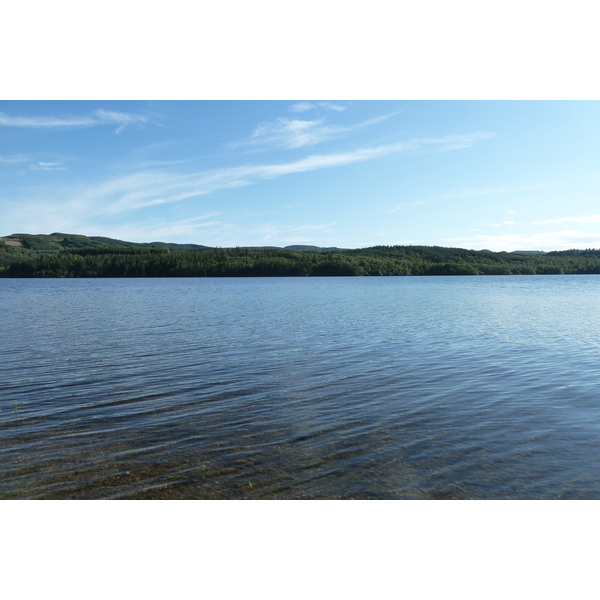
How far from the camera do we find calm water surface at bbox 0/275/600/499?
7215mm

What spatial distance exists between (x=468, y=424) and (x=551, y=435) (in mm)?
→ 1553

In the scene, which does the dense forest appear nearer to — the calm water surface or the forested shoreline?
the forested shoreline

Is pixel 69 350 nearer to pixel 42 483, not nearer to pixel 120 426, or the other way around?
pixel 120 426

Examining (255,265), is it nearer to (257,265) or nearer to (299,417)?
(257,265)

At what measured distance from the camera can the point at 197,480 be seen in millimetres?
7273

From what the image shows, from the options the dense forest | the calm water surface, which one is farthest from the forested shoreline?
the calm water surface

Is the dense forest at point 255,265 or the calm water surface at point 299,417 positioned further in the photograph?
the dense forest at point 255,265

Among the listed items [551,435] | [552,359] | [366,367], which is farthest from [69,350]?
[552,359]

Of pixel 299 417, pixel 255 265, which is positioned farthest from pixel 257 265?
pixel 299 417

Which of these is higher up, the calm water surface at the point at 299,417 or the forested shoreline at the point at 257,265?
the forested shoreline at the point at 257,265

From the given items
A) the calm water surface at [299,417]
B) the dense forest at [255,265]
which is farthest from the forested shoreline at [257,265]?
the calm water surface at [299,417]

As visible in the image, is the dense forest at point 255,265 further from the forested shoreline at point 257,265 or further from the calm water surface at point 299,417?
the calm water surface at point 299,417

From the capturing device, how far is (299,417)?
10453 millimetres

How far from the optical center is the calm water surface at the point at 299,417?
284 inches
